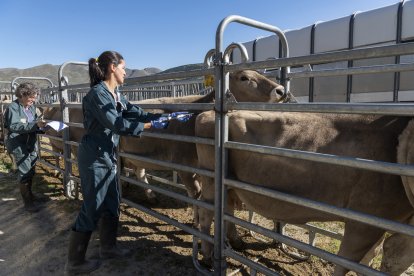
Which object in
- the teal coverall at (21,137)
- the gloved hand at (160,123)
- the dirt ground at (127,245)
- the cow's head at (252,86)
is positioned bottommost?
the dirt ground at (127,245)

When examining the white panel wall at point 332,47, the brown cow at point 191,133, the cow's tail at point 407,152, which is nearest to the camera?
the cow's tail at point 407,152

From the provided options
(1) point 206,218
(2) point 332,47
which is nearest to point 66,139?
(1) point 206,218

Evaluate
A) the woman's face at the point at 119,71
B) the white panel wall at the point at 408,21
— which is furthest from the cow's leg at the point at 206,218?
the white panel wall at the point at 408,21

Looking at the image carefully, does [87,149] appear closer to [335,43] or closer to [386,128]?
[386,128]

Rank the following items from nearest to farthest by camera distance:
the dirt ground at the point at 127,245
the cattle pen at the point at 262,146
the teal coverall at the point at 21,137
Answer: the cattle pen at the point at 262,146 → the dirt ground at the point at 127,245 → the teal coverall at the point at 21,137

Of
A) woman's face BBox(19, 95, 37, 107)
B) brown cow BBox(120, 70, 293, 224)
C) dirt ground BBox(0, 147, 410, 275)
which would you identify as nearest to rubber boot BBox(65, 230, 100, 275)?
dirt ground BBox(0, 147, 410, 275)

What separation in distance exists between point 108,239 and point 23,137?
2829mm

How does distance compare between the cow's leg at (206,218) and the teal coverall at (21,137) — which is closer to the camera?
the cow's leg at (206,218)

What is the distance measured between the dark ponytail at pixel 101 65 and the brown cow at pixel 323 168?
1.03m

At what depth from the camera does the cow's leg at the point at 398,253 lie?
2461 mm

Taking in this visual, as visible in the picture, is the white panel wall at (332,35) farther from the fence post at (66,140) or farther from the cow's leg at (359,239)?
the cow's leg at (359,239)

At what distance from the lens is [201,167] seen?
3.41 m

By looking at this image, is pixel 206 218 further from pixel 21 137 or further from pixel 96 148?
pixel 21 137

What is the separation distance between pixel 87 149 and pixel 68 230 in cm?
179
